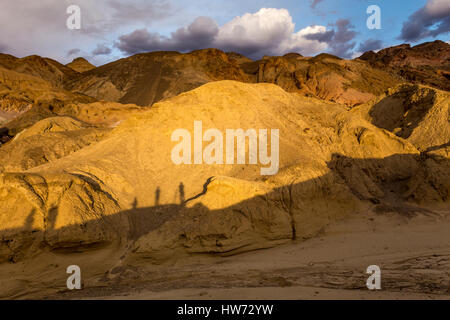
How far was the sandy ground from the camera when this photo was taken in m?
4.20

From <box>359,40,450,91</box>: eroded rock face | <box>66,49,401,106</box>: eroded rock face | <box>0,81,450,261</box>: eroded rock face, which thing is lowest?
<box>0,81,450,261</box>: eroded rock face

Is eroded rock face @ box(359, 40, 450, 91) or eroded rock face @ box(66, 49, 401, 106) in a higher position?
eroded rock face @ box(359, 40, 450, 91)

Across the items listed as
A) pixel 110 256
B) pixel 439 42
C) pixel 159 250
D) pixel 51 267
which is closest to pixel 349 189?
pixel 159 250

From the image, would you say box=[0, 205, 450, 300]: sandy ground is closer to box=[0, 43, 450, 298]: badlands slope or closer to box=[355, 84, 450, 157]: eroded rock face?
box=[0, 43, 450, 298]: badlands slope

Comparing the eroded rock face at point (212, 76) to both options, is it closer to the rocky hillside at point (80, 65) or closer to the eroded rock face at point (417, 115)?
the rocky hillside at point (80, 65)

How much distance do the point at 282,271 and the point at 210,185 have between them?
7.55 feet

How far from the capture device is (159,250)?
245 inches

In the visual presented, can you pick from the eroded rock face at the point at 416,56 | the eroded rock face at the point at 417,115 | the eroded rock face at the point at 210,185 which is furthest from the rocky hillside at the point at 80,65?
the eroded rock face at the point at 417,115

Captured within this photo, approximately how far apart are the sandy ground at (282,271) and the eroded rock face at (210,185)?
31 centimetres

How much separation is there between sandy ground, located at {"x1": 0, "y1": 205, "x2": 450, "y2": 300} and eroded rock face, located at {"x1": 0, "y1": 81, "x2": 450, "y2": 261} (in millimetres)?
313

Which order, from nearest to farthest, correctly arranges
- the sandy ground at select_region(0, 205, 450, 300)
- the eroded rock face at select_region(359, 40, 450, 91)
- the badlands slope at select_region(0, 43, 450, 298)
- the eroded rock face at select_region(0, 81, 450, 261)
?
the sandy ground at select_region(0, 205, 450, 300)
the badlands slope at select_region(0, 43, 450, 298)
the eroded rock face at select_region(0, 81, 450, 261)
the eroded rock face at select_region(359, 40, 450, 91)

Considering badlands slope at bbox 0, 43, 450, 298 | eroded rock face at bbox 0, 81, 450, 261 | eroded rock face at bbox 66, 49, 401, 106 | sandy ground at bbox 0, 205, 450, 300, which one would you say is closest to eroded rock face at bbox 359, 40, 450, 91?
eroded rock face at bbox 66, 49, 401, 106

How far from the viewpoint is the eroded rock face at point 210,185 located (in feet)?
19.3

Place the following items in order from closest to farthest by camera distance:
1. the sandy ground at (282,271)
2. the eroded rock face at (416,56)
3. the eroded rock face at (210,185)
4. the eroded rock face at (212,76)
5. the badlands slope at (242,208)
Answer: the sandy ground at (282,271)
the badlands slope at (242,208)
the eroded rock face at (210,185)
the eroded rock face at (212,76)
the eroded rock face at (416,56)
